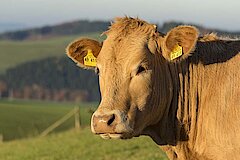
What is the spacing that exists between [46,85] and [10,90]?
24.5 ft

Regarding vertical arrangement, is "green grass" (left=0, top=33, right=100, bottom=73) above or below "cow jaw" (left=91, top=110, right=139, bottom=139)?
below

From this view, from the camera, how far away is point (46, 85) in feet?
381

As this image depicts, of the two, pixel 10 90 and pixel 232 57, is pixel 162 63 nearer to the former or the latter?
pixel 232 57

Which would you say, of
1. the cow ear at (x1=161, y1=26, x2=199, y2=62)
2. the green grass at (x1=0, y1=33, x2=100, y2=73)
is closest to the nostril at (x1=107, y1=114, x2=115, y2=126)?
the cow ear at (x1=161, y1=26, x2=199, y2=62)

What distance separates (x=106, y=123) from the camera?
22.6 feet

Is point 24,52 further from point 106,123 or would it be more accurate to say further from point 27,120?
point 106,123

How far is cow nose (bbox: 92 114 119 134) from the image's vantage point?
6891mm

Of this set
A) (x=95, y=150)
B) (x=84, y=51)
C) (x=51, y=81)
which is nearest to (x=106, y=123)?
(x=84, y=51)

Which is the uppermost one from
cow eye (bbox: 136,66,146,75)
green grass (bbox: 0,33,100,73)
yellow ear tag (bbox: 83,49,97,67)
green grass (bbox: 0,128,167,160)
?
cow eye (bbox: 136,66,146,75)

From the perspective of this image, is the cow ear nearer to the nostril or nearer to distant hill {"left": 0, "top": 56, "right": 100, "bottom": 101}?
the nostril

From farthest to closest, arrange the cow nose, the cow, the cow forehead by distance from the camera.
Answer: the cow forehead
the cow
the cow nose

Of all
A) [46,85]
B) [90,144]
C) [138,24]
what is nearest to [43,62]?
[46,85]

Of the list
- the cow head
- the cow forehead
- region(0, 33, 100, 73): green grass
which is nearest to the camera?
the cow head

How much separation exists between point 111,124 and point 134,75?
77 cm
